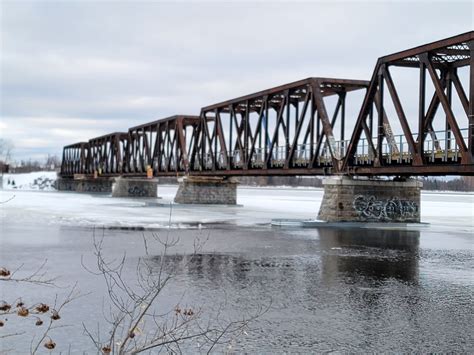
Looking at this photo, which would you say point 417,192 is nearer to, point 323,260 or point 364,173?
point 364,173

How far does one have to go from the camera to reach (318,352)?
919cm

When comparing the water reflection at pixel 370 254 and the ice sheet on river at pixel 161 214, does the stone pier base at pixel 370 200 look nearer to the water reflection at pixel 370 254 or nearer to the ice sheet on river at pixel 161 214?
the ice sheet on river at pixel 161 214

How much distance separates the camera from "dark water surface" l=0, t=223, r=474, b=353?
394 inches

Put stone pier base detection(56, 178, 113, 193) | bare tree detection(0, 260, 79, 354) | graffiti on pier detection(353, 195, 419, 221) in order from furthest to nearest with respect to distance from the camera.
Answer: stone pier base detection(56, 178, 113, 193) → graffiti on pier detection(353, 195, 419, 221) → bare tree detection(0, 260, 79, 354)

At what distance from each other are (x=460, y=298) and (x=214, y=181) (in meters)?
51.8

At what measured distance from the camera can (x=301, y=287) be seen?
48.0 feet

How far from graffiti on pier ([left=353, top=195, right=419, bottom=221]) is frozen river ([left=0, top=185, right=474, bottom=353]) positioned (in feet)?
24.7

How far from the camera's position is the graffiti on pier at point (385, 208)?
36.1 m

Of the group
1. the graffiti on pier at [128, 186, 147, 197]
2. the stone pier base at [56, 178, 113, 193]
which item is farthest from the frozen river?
the stone pier base at [56, 178, 113, 193]

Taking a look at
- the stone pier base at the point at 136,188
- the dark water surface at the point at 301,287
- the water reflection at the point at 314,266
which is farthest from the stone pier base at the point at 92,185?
the water reflection at the point at 314,266

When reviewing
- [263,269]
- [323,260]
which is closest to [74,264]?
[263,269]

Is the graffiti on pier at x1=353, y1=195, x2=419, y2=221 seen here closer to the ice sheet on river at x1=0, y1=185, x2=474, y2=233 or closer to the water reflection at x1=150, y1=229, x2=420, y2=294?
the ice sheet on river at x1=0, y1=185, x2=474, y2=233

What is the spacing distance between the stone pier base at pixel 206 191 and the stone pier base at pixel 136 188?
82.3 ft

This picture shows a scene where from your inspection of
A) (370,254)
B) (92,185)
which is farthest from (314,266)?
(92,185)
